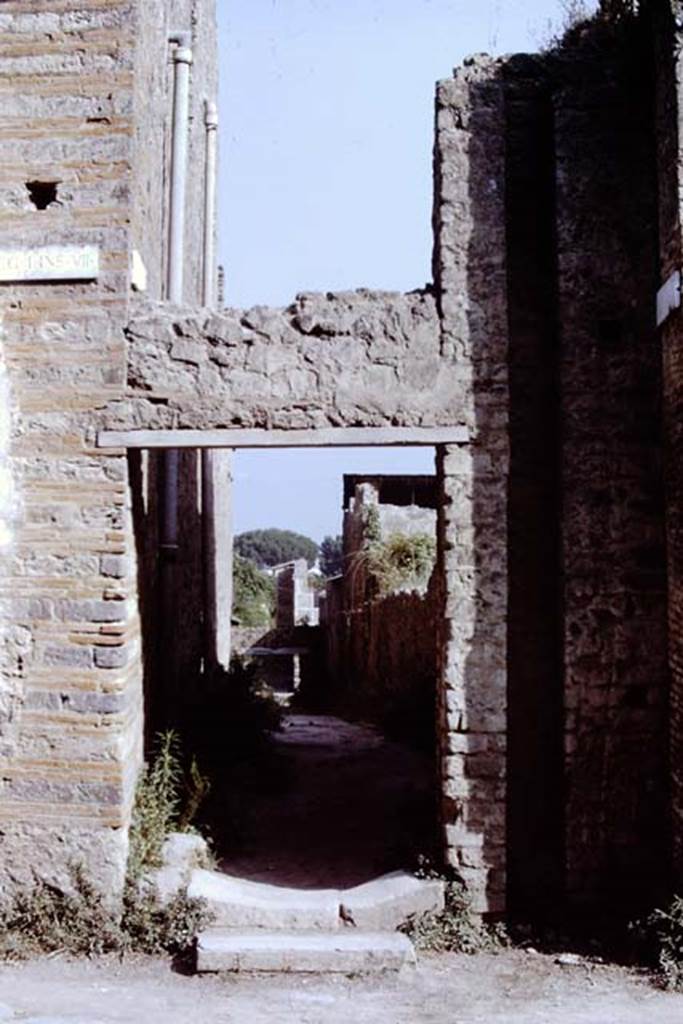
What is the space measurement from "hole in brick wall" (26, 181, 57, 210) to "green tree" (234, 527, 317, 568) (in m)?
61.1

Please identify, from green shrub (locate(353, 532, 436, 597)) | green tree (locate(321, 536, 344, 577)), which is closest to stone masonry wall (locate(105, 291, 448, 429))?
green shrub (locate(353, 532, 436, 597))

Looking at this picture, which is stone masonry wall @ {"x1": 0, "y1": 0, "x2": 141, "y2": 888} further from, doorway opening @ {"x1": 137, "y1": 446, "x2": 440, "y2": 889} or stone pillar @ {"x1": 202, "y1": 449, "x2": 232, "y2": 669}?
stone pillar @ {"x1": 202, "y1": 449, "x2": 232, "y2": 669}

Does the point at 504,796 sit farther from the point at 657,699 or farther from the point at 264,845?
the point at 264,845

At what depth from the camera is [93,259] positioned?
5754 millimetres

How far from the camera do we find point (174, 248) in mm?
8180

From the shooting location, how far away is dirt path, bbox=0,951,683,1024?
4590 mm

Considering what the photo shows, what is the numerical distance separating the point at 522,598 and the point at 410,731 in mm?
4501

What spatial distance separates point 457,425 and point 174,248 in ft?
12.5

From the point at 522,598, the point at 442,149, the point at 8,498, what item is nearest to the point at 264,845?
the point at 522,598

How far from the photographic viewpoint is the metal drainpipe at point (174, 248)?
7547mm

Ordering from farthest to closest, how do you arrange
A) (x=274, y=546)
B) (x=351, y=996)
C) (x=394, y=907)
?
(x=274, y=546) < (x=394, y=907) < (x=351, y=996)

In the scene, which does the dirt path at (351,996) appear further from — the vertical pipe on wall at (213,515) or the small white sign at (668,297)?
the vertical pipe on wall at (213,515)

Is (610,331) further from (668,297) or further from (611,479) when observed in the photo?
(611,479)

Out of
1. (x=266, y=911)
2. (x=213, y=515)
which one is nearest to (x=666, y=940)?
(x=266, y=911)
